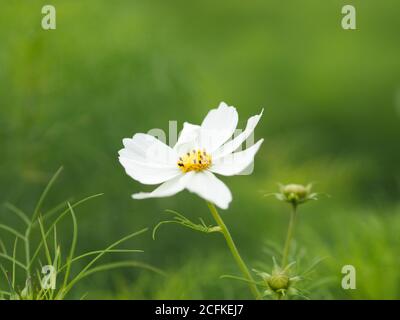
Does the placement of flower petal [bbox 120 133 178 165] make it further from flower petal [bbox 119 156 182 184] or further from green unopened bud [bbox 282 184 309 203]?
green unopened bud [bbox 282 184 309 203]

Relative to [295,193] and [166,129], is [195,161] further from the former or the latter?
[166,129]

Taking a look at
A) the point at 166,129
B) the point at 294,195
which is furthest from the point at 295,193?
the point at 166,129

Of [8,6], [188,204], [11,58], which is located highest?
[8,6]

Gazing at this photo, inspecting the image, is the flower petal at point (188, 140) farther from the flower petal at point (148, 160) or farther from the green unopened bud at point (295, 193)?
the green unopened bud at point (295, 193)

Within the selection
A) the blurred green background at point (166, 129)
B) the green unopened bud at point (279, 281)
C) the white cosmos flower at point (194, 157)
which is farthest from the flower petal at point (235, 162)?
the blurred green background at point (166, 129)

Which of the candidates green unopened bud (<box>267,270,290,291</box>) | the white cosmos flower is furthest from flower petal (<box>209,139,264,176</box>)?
green unopened bud (<box>267,270,290,291</box>)

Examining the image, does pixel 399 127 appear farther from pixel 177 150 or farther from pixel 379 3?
pixel 177 150
